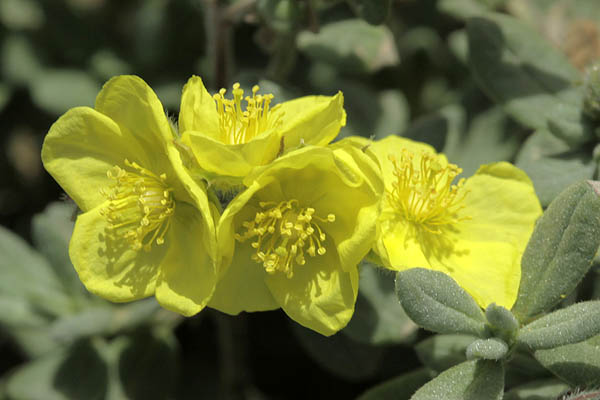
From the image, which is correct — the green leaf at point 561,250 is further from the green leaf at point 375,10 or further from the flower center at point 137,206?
the flower center at point 137,206

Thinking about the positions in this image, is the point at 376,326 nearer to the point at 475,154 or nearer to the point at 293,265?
the point at 293,265

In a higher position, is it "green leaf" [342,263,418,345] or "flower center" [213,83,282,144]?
"flower center" [213,83,282,144]

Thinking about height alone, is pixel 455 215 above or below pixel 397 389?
above

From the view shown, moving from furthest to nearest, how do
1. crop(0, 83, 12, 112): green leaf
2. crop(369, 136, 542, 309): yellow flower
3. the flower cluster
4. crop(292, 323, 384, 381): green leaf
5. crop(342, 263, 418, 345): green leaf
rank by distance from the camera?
crop(0, 83, 12, 112): green leaf, crop(292, 323, 384, 381): green leaf, crop(342, 263, 418, 345): green leaf, crop(369, 136, 542, 309): yellow flower, the flower cluster

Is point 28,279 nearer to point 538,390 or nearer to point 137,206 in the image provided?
point 137,206

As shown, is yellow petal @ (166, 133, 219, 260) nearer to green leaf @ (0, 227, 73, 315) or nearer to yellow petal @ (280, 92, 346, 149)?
yellow petal @ (280, 92, 346, 149)

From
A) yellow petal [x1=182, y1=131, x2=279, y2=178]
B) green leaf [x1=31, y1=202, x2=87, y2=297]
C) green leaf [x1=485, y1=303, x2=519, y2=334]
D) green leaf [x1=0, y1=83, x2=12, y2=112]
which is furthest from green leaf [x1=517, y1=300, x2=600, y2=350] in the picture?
green leaf [x1=0, y1=83, x2=12, y2=112]

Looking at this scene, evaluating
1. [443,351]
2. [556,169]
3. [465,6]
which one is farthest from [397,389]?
[465,6]
